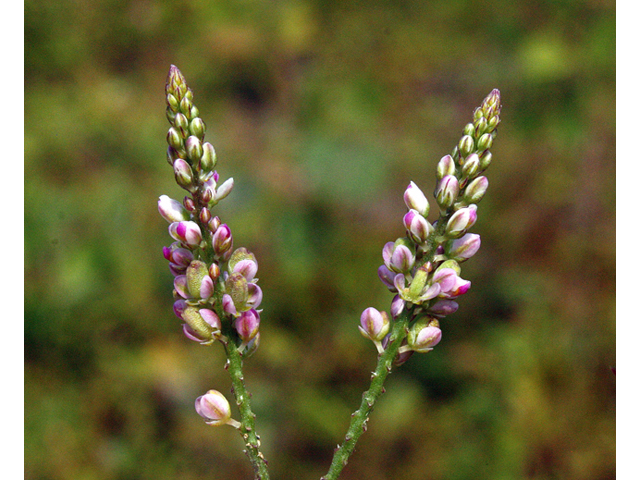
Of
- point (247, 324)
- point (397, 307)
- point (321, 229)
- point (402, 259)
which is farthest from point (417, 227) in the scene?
point (321, 229)

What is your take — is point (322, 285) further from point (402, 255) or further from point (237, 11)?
point (402, 255)

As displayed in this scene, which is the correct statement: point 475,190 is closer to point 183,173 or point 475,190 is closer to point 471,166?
point 471,166

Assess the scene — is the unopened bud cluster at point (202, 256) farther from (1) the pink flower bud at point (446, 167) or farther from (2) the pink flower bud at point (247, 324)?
(1) the pink flower bud at point (446, 167)

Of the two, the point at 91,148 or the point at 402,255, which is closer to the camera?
the point at 402,255

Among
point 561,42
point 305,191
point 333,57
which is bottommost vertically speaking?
point 305,191

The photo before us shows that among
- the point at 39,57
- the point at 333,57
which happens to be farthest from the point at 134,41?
the point at 333,57

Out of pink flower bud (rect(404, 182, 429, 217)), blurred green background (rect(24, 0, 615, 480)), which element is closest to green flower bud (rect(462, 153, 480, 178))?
pink flower bud (rect(404, 182, 429, 217))

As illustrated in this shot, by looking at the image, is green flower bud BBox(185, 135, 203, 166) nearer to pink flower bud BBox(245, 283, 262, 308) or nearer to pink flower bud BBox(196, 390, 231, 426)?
pink flower bud BBox(245, 283, 262, 308)

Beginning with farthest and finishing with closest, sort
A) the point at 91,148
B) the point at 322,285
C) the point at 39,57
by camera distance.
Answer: the point at 39,57 < the point at 91,148 < the point at 322,285
